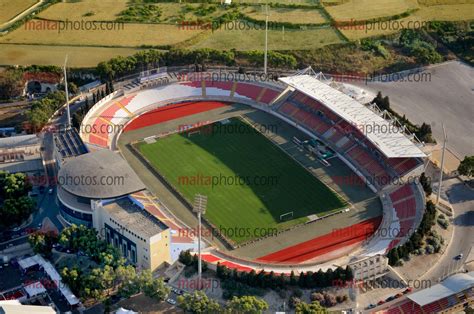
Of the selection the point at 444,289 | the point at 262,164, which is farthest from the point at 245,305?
the point at 262,164

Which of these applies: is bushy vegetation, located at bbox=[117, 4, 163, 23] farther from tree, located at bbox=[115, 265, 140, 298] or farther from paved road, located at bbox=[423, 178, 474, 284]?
tree, located at bbox=[115, 265, 140, 298]

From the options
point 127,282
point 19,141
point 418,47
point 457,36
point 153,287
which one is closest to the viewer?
point 153,287

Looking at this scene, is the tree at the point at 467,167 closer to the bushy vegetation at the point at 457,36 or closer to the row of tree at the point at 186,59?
the bushy vegetation at the point at 457,36

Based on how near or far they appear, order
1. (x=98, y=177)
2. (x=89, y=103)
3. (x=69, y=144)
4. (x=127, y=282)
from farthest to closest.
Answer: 1. (x=89, y=103)
2. (x=69, y=144)
3. (x=98, y=177)
4. (x=127, y=282)

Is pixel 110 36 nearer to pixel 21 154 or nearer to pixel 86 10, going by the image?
pixel 86 10

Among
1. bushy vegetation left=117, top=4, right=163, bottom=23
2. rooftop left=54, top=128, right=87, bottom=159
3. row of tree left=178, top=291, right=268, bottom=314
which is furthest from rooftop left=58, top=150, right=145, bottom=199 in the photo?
bushy vegetation left=117, top=4, right=163, bottom=23
